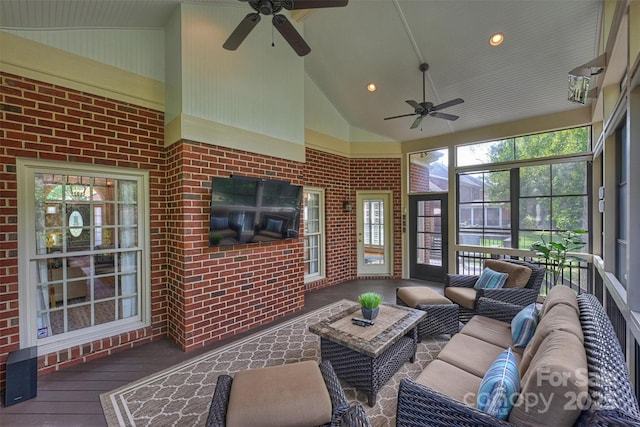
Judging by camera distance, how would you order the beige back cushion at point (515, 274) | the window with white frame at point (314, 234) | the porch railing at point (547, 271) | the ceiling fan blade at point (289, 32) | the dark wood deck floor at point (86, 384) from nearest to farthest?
the dark wood deck floor at point (86, 384) → the ceiling fan blade at point (289, 32) → the beige back cushion at point (515, 274) → the porch railing at point (547, 271) → the window with white frame at point (314, 234)

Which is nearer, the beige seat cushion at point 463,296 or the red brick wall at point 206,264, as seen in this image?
the red brick wall at point 206,264

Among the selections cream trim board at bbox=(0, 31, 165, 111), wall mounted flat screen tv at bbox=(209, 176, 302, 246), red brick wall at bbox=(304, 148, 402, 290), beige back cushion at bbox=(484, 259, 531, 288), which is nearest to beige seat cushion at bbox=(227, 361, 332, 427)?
wall mounted flat screen tv at bbox=(209, 176, 302, 246)

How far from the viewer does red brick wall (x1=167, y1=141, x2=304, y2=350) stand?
2910 millimetres

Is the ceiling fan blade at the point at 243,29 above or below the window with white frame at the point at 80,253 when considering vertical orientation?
above

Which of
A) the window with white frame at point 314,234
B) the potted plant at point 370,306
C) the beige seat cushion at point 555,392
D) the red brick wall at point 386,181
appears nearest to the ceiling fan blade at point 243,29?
the potted plant at point 370,306

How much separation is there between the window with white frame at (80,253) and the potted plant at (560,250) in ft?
17.7

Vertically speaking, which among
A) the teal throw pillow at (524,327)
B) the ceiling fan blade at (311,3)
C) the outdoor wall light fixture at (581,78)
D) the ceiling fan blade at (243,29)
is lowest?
the teal throw pillow at (524,327)

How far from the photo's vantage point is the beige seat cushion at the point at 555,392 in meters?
0.99

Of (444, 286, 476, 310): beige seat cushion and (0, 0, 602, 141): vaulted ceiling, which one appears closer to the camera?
(0, 0, 602, 141): vaulted ceiling

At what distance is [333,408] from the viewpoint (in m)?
1.48

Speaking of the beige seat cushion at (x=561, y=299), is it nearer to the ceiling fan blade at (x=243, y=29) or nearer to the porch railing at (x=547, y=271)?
the porch railing at (x=547, y=271)

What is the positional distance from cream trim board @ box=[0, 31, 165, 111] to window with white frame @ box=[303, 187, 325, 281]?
285 cm

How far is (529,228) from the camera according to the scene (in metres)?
4.63

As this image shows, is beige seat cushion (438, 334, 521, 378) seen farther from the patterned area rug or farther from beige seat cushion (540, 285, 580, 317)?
the patterned area rug
